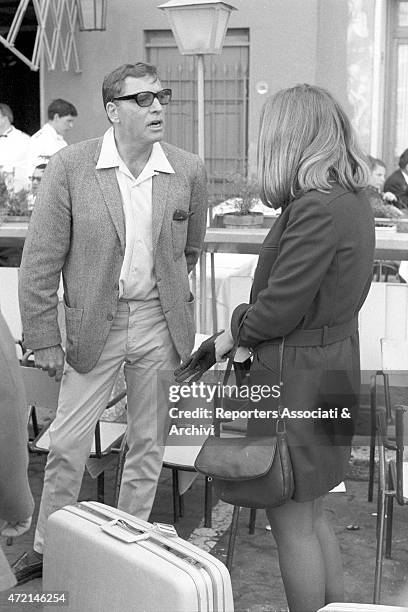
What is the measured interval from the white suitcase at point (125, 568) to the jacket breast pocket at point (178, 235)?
1.30 m

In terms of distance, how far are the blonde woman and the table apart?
1955 millimetres

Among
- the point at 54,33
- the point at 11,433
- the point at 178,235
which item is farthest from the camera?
the point at 54,33

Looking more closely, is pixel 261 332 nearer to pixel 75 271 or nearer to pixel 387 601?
pixel 75 271

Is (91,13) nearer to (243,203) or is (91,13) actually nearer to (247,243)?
(243,203)

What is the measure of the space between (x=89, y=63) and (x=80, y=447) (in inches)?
326

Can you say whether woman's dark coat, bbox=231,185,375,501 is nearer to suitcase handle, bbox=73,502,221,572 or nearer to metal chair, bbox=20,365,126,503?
suitcase handle, bbox=73,502,221,572

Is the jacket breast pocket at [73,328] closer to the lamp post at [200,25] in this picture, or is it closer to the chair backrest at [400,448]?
the chair backrest at [400,448]

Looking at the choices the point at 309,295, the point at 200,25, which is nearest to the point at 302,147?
the point at 309,295

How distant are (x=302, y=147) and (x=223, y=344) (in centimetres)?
64

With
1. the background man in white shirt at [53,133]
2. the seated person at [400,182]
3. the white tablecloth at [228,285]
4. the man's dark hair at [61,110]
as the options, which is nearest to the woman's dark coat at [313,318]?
→ the white tablecloth at [228,285]

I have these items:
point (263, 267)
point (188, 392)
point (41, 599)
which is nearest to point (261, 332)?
point (263, 267)

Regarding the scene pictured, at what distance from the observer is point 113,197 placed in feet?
11.7

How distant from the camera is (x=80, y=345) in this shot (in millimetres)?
3617

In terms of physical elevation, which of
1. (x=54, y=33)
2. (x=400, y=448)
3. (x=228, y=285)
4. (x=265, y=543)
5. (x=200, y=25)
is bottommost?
(x=265, y=543)
